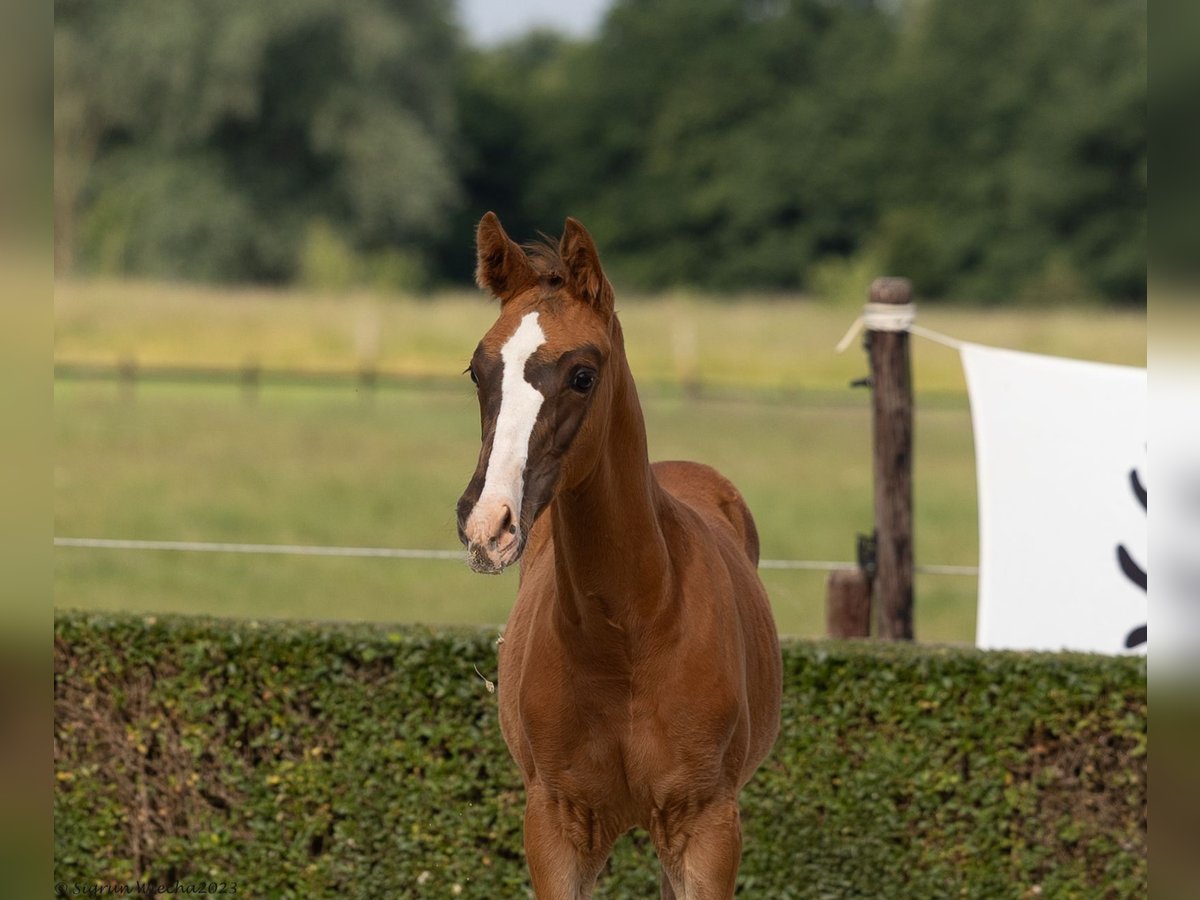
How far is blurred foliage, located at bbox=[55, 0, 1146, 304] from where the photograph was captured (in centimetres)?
3853

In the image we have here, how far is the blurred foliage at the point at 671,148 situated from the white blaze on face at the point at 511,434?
34.1 m

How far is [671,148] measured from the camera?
48.8 meters

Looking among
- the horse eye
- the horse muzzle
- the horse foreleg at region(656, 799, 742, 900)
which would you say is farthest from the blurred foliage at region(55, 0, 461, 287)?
the horse muzzle

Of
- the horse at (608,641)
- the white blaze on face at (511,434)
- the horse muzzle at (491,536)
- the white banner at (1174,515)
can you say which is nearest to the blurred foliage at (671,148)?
the horse at (608,641)

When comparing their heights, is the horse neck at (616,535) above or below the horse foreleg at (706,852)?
above

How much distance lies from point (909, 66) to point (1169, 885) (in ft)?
151

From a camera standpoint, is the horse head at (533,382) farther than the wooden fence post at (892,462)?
No

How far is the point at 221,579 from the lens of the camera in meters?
13.6

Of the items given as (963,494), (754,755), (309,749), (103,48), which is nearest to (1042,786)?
(754,755)

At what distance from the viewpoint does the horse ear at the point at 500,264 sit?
10.00 ft

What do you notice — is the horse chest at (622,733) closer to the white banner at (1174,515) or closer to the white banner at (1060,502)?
the white banner at (1174,515)

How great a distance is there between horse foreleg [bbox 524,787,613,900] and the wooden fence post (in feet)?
9.43

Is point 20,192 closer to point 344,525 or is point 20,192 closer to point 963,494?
point 344,525

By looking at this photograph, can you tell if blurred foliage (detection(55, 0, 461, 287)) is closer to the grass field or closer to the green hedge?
the grass field
